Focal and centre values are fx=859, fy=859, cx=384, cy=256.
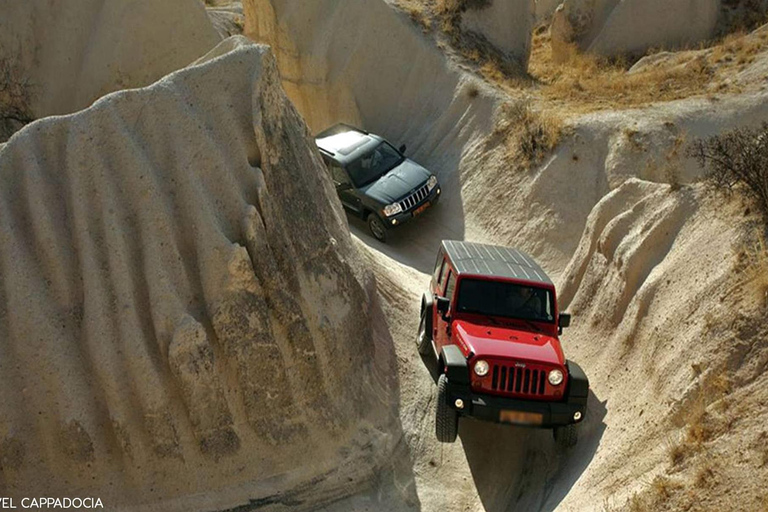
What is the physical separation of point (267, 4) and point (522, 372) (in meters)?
15.8

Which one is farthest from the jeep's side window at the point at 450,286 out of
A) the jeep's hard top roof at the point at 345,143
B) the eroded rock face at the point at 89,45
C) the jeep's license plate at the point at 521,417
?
the eroded rock face at the point at 89,45

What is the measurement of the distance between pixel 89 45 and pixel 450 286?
8393 mm

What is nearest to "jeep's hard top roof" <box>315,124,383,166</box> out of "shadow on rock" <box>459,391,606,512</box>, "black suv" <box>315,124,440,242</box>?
"black suv" <box>315,124,440,242</box>

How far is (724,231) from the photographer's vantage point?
10398 mm

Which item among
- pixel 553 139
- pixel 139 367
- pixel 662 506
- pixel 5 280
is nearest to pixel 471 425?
pixel 662 506

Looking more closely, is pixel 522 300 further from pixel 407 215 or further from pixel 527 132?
pixel 527 132

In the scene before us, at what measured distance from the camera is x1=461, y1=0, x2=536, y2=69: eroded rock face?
22.2 metres

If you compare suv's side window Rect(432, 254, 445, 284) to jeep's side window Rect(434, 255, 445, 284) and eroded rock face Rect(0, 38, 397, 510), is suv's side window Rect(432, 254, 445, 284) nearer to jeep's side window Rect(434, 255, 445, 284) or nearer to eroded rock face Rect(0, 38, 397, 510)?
jeep's side window Rect(434, 255, 445, 284)

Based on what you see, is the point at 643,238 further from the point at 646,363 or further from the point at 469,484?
the point at 469,484

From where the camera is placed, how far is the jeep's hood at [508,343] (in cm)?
966

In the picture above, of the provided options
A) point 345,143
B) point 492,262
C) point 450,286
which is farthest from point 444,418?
point 345,143

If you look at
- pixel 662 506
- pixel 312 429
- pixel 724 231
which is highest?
pixel 724 231

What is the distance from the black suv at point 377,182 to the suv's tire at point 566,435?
7675 millimetres

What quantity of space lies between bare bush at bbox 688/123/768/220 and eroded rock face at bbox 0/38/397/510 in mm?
5270
